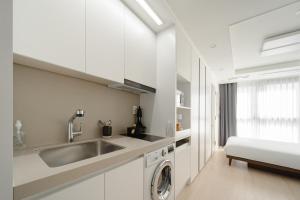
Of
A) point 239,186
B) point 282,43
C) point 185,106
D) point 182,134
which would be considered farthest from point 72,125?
point 282,43

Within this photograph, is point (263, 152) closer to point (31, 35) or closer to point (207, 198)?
point (207, 198)

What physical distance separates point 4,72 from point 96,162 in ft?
2.06

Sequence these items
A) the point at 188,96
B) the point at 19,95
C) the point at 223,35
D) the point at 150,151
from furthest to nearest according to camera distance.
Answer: the point at 188,96, the point at 223,35, the point at 150,151, the point at 19,95

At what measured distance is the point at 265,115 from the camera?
481 centimetres

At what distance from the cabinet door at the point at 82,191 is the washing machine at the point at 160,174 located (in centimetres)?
48

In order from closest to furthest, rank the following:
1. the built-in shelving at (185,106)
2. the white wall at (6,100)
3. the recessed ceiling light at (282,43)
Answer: the white wall at (6,100)
the recessed ceiling light at (282,43)
the built-in shelving at (185,106)

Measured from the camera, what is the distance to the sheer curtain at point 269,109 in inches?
174

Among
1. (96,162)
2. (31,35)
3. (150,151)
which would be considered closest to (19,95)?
(31,35)

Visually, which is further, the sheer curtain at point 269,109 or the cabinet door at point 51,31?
the sheer curtain at point 269,109

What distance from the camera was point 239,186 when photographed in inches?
90.8

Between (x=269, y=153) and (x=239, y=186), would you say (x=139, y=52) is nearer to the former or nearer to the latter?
(x=239, y=186)

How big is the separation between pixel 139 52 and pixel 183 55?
2.49 feet

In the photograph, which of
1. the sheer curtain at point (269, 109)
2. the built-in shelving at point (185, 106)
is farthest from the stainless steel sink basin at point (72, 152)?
the sheer curtain at point (269, 109)

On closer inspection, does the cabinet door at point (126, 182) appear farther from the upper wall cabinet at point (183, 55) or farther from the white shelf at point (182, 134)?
the upper wall cabinet at point (183, 55)
